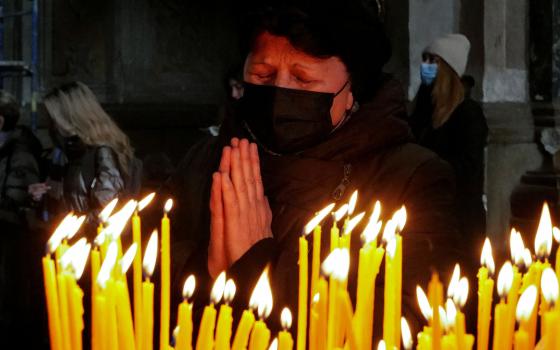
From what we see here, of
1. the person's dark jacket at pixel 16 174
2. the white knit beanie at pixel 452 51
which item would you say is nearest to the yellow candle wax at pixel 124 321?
the person's dark jacket at pixel 16 174

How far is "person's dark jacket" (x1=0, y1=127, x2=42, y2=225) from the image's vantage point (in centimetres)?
648

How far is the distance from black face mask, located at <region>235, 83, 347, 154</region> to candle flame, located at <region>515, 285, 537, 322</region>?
128cm

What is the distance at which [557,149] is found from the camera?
31.4 feet

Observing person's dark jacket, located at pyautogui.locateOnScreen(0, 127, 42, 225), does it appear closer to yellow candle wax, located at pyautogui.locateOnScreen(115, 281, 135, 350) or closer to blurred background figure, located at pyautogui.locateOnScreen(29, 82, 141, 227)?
blurred background figure, located at pyautogui.locateOnScreen(29, 82, 141, 227)

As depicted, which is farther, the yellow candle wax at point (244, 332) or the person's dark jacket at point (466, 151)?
the person's dark jacket at point (466, 151)

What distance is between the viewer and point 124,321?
4.37 feet

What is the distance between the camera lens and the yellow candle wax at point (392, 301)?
1412 millimetres

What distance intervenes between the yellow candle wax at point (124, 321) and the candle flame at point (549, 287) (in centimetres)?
53

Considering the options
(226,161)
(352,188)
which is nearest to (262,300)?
(226,161)

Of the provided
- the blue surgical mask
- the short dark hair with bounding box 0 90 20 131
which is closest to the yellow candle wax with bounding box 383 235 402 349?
the blue surgical mask

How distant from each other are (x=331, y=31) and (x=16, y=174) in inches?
171

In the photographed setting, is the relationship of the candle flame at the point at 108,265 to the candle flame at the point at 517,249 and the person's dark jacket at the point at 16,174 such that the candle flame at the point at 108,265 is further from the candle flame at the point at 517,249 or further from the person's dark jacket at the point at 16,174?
the person's dark jacket at the point at 16,174

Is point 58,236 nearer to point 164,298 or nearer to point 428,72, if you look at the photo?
point 164,298

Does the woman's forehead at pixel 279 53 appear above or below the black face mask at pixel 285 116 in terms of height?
above
